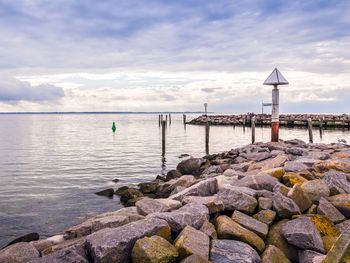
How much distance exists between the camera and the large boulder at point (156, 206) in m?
6.18

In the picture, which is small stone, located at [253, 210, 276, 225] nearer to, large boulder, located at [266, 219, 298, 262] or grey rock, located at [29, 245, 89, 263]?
large boulder, located at [266, 219, 298, 262]

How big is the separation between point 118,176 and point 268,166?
872 cm

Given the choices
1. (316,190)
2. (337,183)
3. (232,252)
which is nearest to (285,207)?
(316,190)

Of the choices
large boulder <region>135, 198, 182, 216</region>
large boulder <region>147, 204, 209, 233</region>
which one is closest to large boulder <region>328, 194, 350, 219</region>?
large boulder <region>147, 204, 209, 233</region>

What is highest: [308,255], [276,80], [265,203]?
[276,80]

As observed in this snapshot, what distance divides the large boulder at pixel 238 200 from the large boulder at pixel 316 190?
3.46ft

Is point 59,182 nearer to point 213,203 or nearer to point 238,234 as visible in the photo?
point 213,203

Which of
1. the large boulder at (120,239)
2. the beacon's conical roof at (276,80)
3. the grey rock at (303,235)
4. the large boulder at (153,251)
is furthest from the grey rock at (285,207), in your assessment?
the beacon's conical roof at (276,80)

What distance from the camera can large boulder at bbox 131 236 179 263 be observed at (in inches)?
163

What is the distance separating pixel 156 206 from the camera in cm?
628

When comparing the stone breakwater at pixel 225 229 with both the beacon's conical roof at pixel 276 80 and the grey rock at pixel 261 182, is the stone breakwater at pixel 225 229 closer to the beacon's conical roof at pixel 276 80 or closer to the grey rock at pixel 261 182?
the grey rock at pixel 261 182

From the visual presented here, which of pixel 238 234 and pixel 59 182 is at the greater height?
pixel 238 234

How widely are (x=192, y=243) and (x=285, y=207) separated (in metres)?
1.90

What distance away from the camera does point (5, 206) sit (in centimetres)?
1123
